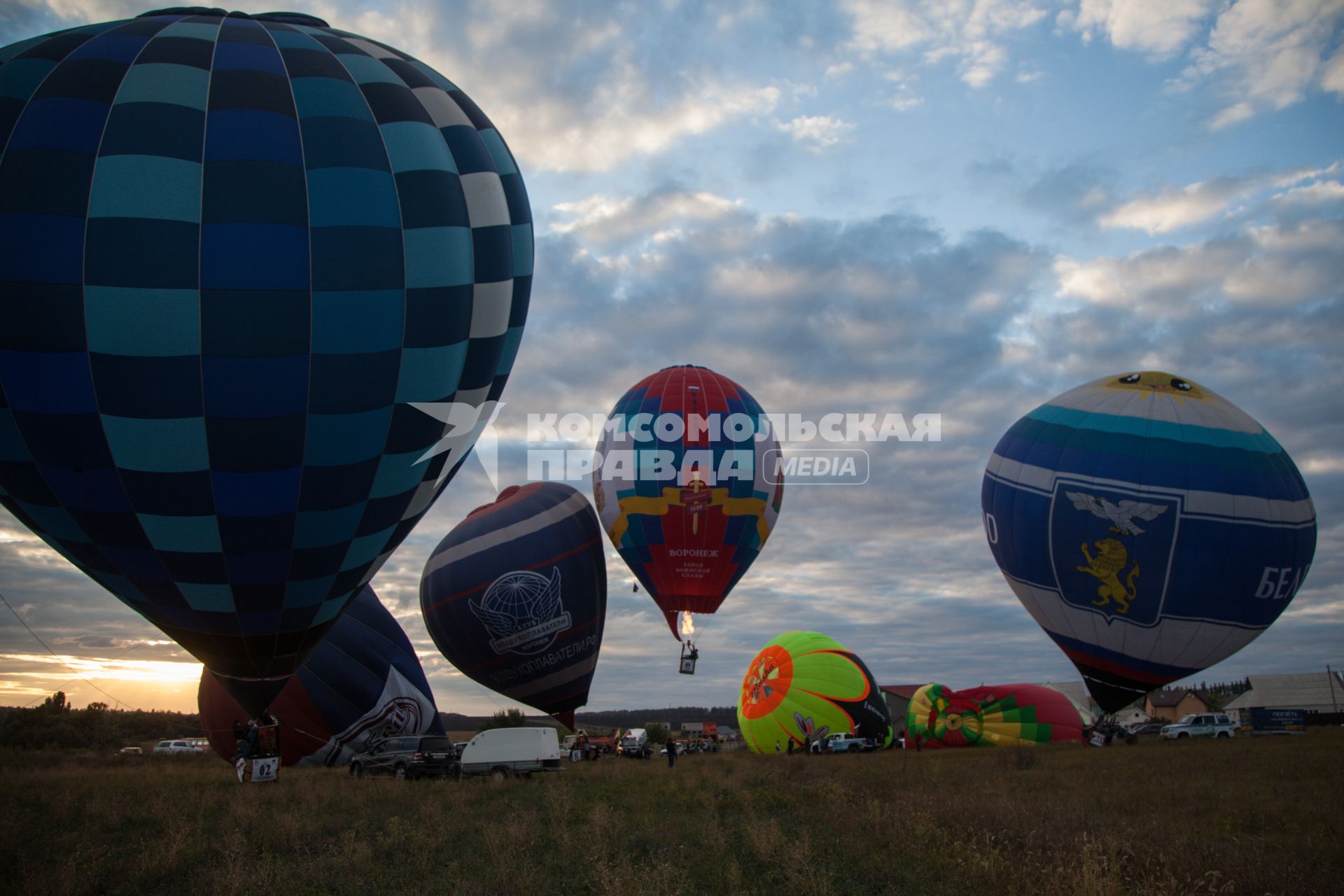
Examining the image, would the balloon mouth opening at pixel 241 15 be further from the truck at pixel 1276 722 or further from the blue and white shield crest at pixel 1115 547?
the truck at pixel 1276 722

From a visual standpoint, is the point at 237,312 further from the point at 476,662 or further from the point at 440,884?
the point at 476,662

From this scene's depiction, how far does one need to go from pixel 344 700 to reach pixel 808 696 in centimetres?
1294

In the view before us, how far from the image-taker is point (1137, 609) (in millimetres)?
20594

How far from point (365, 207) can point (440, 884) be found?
7.41 m

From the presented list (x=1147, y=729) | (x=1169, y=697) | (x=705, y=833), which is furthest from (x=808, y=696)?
(x=1169, y=697)

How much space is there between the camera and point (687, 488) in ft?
78.0

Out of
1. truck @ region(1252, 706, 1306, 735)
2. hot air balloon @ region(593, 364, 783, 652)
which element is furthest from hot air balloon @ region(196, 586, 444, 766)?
truck @ region(1252, 706, 1306, 735)

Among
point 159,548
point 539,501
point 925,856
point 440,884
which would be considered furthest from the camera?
point 539,501

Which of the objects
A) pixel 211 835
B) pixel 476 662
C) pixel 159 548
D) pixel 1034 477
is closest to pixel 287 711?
pixel 476 662

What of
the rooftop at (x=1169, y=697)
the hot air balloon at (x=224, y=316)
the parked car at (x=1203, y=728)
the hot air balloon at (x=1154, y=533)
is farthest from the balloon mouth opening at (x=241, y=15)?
the rooftop at (x=1169, y=697)

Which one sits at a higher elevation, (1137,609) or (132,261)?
(132,261)

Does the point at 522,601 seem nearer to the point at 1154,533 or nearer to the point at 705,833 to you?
the point at 705,833

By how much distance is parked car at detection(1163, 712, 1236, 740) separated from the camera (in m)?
30.0

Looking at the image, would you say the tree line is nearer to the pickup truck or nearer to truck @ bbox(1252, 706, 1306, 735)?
the pickup truck
